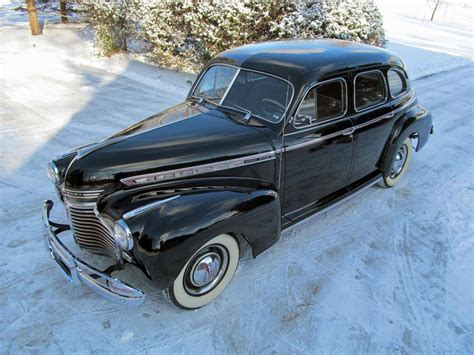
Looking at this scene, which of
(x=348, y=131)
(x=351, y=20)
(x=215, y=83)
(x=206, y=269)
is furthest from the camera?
(x=351, y=20)

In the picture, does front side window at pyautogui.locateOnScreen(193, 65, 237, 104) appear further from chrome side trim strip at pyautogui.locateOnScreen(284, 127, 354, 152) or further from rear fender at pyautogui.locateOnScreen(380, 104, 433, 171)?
rear fender at pyautogui.locateOnScreen(380, 104, 433, 171)

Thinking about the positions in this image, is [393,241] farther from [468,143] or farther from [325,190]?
[468,143]

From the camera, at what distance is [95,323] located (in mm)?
3025

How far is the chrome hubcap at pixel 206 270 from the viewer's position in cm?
306

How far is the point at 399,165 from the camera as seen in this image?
16.9 ft

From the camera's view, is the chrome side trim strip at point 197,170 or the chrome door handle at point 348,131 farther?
the chrome door handle at point 348,131

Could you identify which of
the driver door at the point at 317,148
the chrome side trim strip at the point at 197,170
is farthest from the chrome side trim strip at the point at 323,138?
the chrome side trim strip at the point at 197,170

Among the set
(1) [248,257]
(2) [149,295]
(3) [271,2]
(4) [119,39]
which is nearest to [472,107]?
(3) [271,2]

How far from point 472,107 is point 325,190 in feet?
19.8

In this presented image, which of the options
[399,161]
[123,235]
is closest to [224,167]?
[123,235]

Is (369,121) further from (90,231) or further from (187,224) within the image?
(90,231)

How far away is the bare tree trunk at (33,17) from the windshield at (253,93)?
39.9ft

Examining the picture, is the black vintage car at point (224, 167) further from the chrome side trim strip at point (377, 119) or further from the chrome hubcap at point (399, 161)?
the chrome hubcap at point (399, 161)

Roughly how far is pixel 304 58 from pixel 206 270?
2.29m
